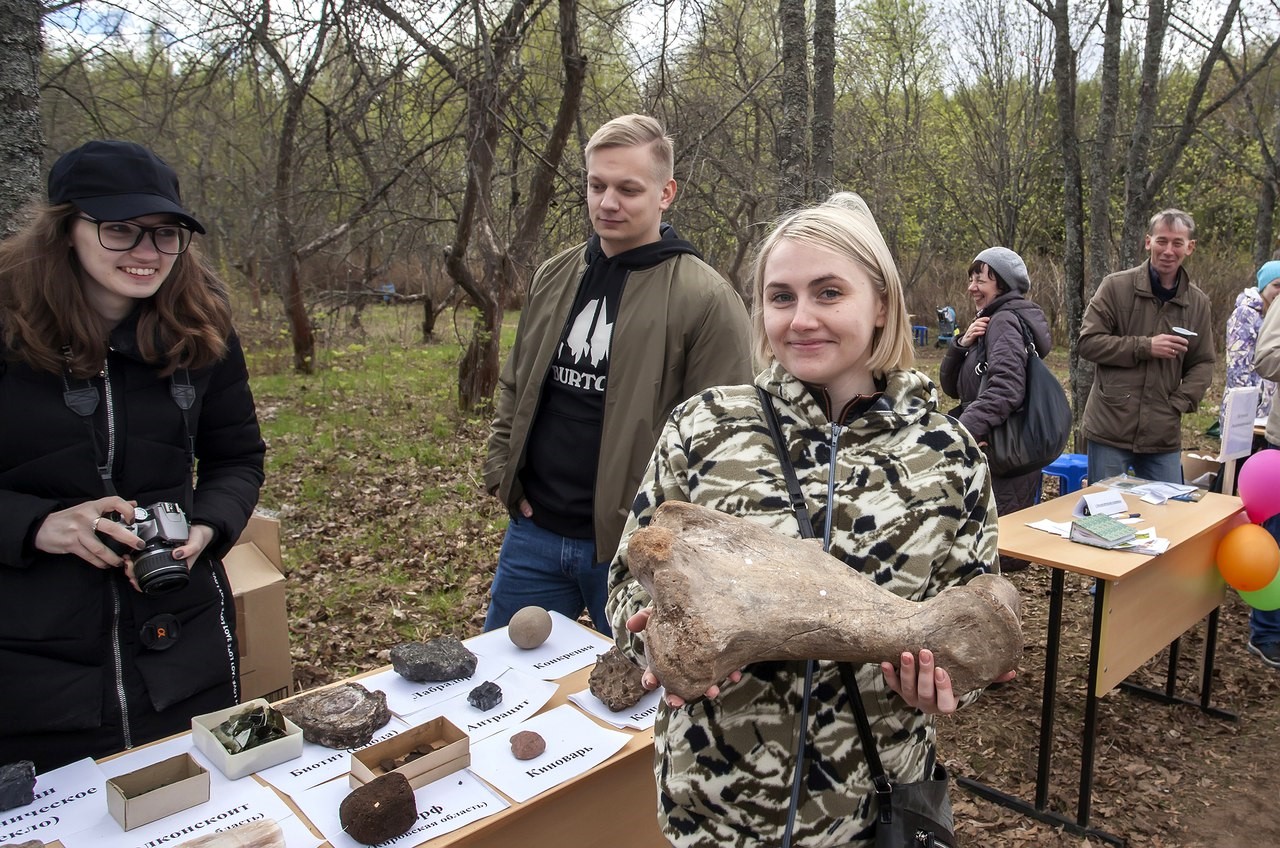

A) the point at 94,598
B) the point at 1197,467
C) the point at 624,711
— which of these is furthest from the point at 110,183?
the point at 1197,467

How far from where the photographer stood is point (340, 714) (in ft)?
6.51

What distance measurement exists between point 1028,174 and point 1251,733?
Answer: 13203mm

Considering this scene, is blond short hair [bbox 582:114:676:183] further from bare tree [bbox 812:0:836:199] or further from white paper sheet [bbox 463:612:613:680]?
bare tree [bbox 812:0:836:199]

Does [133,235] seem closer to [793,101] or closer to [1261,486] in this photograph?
[793,101]

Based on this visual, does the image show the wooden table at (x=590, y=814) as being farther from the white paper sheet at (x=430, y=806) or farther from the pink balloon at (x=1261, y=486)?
the pink balloon at (x=1261, y=486)

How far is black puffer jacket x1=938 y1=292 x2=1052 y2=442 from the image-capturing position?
13.1 feet

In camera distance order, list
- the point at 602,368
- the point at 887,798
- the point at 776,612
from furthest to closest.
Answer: the point at 602,368
the point at 887,798
the point at 776,612

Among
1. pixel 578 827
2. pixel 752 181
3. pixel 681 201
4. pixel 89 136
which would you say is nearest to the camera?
pixel 578 827

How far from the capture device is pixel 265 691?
2.96m

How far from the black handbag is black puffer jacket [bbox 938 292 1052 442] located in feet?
0.13

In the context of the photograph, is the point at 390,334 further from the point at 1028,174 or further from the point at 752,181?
the point at 1028,174

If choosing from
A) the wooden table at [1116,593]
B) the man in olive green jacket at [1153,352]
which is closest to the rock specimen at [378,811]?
the wooden table at [1116,593]

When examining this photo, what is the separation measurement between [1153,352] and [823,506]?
4039mm

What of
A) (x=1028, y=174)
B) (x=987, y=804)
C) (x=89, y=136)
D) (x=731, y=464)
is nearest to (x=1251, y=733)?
(x=987, y=804)
